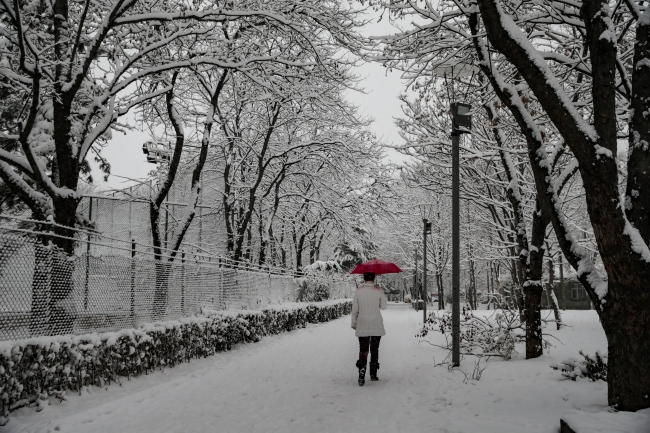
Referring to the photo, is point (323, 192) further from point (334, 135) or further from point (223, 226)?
point (223, 226)

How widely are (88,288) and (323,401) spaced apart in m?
3.85

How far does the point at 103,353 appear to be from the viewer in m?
7.49

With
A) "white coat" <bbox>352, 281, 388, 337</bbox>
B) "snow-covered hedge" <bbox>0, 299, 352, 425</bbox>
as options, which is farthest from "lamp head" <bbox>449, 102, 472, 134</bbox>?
"snow-covered hedge" <bbox>0, 299, 352, 425</bbox>

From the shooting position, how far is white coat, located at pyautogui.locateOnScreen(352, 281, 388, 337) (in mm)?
8352

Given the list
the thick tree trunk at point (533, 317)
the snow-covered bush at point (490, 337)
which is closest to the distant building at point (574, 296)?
the snow-covered bush at point (490, 337)

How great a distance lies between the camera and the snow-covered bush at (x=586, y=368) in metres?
7.38

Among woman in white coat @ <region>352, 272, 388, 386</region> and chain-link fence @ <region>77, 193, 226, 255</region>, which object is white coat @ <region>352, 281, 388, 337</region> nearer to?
woman in white coat @ <region>352, 272, 388, 386</region>

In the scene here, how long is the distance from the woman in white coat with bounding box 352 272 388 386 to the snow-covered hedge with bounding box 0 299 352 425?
11.3 ft

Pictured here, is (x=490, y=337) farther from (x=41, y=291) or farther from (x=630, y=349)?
(x=41, y=291)

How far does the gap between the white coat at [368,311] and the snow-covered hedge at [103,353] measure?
11.3ft

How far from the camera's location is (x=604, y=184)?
4.81m

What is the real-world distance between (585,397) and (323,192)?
21.7m

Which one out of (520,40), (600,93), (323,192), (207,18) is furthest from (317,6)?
(323,192)

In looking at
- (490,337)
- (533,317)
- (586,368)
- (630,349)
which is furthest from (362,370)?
(630,349)
